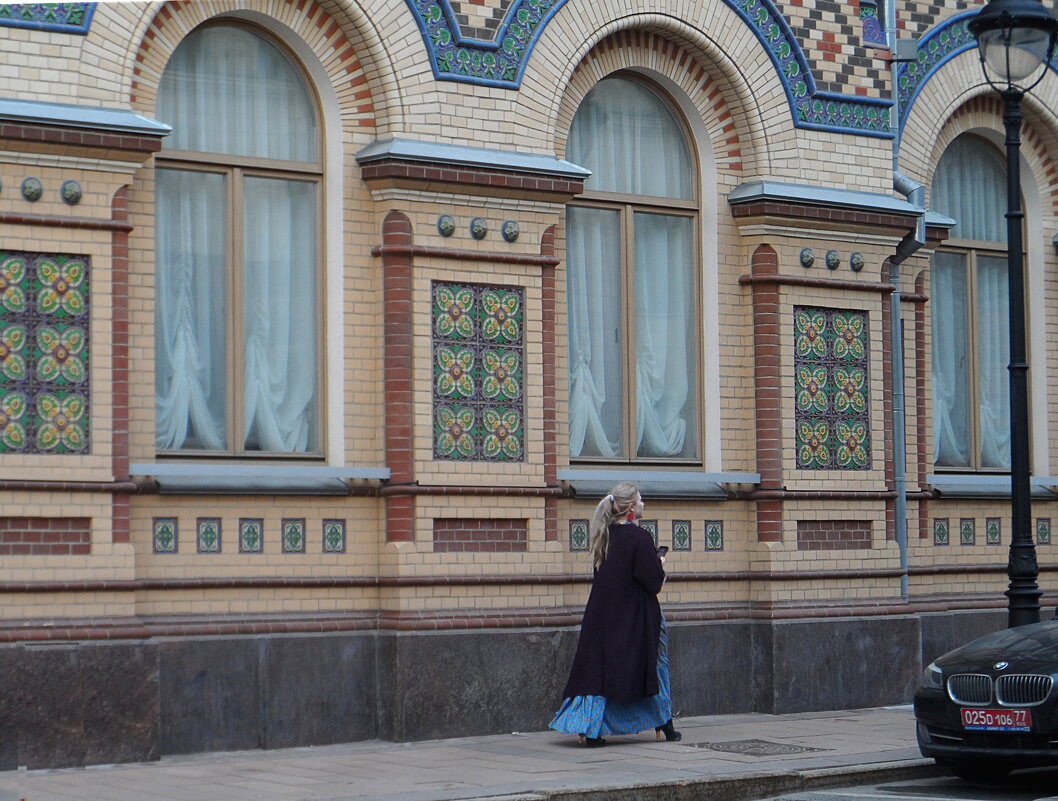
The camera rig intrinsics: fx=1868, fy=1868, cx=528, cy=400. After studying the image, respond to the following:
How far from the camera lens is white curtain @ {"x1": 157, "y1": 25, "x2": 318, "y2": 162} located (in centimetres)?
1298

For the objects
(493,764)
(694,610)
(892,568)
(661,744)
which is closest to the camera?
(493,764)

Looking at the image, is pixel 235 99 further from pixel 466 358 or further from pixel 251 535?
pixel 251 535

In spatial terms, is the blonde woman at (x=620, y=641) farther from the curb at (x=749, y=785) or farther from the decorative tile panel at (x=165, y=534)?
the decorative tile panel at (x=165, y=534)

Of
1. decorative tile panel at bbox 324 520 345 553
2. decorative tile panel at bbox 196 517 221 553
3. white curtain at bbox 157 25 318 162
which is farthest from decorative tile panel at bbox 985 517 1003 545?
decorative tile panel at bbox 196 517 221 553

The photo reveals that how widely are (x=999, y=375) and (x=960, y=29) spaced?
3.31 metres

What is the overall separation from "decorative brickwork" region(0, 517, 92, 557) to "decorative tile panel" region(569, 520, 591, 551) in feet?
13.1

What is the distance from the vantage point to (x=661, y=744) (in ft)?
42.3

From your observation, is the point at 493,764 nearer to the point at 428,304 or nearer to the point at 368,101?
the point at 428,304

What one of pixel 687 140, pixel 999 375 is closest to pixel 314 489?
pixel 687 140

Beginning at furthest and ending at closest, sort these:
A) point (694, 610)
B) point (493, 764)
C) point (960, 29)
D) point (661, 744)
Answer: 1. point (960, 29)
2. point (694, 610)
3. point (661, 744)
4. point (493, 764)

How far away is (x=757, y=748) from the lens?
1277 cm

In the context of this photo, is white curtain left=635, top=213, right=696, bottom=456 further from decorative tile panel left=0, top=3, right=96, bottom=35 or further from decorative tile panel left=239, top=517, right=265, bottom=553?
decorative tile panel left=0, top=3, right=96, bottom=35

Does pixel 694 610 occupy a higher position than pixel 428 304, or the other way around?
pixel 428 304

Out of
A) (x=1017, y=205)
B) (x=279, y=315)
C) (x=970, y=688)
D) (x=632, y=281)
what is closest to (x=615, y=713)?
(x=970, y=688)
